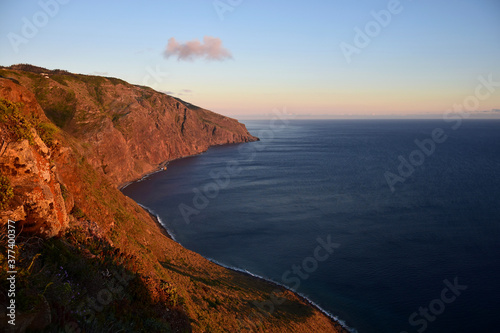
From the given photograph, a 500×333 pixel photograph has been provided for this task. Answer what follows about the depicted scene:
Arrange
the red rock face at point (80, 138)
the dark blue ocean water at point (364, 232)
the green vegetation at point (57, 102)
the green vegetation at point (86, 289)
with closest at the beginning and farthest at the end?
the green vegetation at point (86, 289), the red rock face at point (80, 138), the dark blue ocean water at point (364, 232), the green vegetation at point (57, 102)

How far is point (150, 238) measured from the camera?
32.0 metres

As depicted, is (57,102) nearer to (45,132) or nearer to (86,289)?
(45,132)

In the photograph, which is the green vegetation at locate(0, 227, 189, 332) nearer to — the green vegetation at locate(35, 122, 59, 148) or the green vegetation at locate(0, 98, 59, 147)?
the green vegetation at locate(0, 98, 59, 147)

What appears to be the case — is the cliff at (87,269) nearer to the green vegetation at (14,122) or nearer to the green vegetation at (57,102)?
the green vegetation at (14,122)

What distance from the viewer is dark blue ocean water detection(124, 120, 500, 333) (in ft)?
111

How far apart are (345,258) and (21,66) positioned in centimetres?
10155

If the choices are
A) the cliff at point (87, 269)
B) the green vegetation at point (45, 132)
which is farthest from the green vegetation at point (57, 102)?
the green vegetation at point (45, 132)

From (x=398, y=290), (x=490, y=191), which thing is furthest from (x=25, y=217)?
(x=490, y=191)

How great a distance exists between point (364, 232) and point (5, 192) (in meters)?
Result: 52.0

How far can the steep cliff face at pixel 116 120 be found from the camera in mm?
72250

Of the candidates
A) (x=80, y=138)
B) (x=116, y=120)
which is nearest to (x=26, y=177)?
(x=80, y=138)

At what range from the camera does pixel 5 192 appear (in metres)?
9.52

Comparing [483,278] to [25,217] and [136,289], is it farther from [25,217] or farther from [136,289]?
[25,217]

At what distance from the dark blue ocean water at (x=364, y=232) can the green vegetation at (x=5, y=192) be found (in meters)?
33.1
